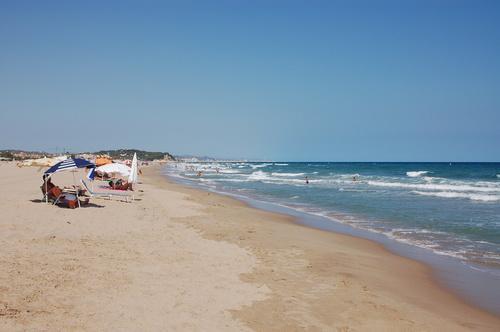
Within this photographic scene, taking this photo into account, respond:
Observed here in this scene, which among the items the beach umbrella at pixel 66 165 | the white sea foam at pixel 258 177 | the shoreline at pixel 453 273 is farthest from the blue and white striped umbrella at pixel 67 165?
the white sea foam at pixel 258 177

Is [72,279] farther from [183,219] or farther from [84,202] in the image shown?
[84,202]

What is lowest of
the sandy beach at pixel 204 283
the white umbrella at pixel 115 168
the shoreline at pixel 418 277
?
the shoreline at pixel 418 277

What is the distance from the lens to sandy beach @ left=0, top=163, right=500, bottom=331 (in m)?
5.63

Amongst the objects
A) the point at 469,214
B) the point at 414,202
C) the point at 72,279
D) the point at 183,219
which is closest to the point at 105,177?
the point at 183,219

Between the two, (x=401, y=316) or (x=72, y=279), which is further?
(x=72, y=279)

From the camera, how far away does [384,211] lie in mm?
20203

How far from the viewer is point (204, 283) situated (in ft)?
23.4

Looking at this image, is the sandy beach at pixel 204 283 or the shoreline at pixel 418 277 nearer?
the sandy beach at pixel 204 283

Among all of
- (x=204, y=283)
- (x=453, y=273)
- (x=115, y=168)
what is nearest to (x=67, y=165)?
(x=115, y=168)

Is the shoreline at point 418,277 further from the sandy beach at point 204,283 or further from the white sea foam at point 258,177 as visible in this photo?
the white sea foam at point 258,177

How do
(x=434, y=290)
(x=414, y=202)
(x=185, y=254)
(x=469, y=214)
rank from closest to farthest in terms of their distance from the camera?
(x=434, y=290) < (x=185, y=254) < (x=469, y=214) < (x=414, y=202)

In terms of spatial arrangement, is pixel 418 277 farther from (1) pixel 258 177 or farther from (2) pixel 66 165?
(1) pixel 258 177

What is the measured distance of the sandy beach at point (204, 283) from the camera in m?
Result: 5.63

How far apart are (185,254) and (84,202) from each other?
8.09 metres
